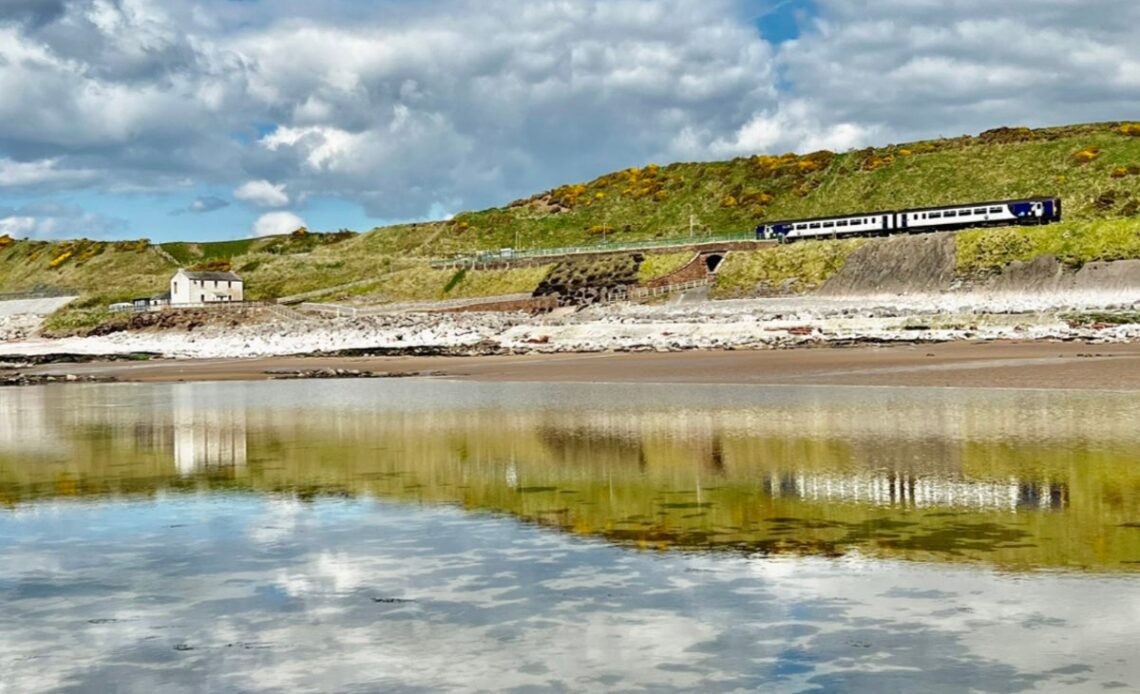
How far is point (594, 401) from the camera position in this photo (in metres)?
37.6

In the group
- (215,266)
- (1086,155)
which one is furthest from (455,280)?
(1086,155)

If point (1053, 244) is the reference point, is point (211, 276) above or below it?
above

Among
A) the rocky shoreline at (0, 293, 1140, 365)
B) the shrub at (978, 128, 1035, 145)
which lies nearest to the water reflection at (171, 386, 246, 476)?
the rocky shoreline at (0, 293, 1140, 365)

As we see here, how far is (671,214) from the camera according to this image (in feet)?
458

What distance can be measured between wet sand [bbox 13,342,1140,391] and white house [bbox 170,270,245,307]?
4633cm

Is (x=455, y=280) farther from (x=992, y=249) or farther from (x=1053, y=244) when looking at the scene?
(x=1053, y=244)

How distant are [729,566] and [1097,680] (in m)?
5.02

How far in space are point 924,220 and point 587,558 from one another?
279ft

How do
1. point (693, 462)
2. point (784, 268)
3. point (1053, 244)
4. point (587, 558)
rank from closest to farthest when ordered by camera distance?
point (587, 558) < point (693, 462) < point (1053, 244) < point (784, 268)

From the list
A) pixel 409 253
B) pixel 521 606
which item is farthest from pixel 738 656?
pixel 409 253

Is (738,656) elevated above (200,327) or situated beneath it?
situated beneath

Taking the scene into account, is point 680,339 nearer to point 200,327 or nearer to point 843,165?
point 200,327

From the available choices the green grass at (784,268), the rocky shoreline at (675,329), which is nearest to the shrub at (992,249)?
the rocky shoreline at (675,329)

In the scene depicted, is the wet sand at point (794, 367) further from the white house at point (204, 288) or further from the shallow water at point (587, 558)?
the white house at point (204, 288)
